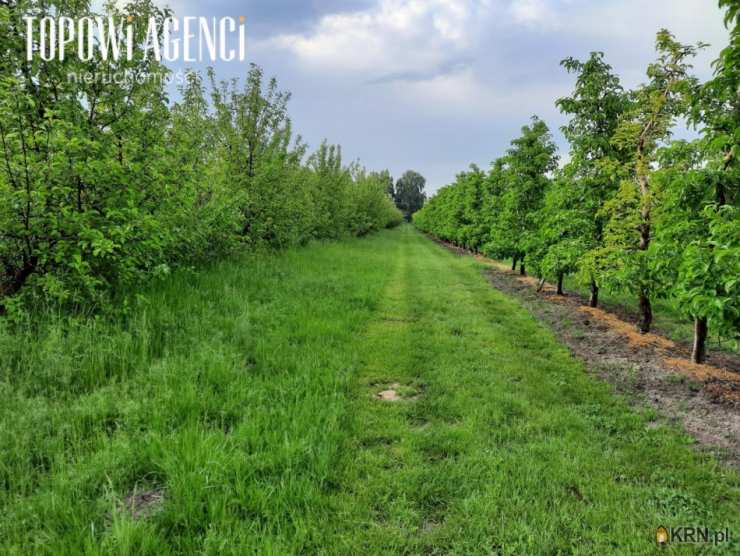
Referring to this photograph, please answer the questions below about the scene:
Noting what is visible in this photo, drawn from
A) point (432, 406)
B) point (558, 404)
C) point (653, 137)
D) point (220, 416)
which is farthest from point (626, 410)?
point (653, 137)

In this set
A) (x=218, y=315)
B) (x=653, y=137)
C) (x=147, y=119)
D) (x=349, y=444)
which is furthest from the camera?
(x=653, y=137)

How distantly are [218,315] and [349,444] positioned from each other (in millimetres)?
3654

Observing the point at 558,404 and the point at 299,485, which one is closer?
the point at 299,485

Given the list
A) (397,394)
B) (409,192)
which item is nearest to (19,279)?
(397,394)

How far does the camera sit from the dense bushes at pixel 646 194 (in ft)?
14.1

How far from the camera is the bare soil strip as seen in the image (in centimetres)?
419

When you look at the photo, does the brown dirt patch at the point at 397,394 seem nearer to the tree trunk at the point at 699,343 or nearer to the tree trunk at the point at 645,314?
the tree trunk at the point at 699,343

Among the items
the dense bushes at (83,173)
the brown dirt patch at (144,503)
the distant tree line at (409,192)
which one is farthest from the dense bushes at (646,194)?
A: the distant tree line at (409,192)

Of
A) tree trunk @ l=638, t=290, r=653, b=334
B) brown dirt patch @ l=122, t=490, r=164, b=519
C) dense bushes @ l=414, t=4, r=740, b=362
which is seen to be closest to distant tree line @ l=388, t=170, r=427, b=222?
dense bushes @ l=414, t=4, r=740, b=362

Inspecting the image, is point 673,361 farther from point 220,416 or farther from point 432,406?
point 220,416

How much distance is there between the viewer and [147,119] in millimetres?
5652

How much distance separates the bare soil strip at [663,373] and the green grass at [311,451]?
41cm

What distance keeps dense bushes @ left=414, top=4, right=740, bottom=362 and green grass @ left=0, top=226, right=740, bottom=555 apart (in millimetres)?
1924

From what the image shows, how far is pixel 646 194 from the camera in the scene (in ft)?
25.3
